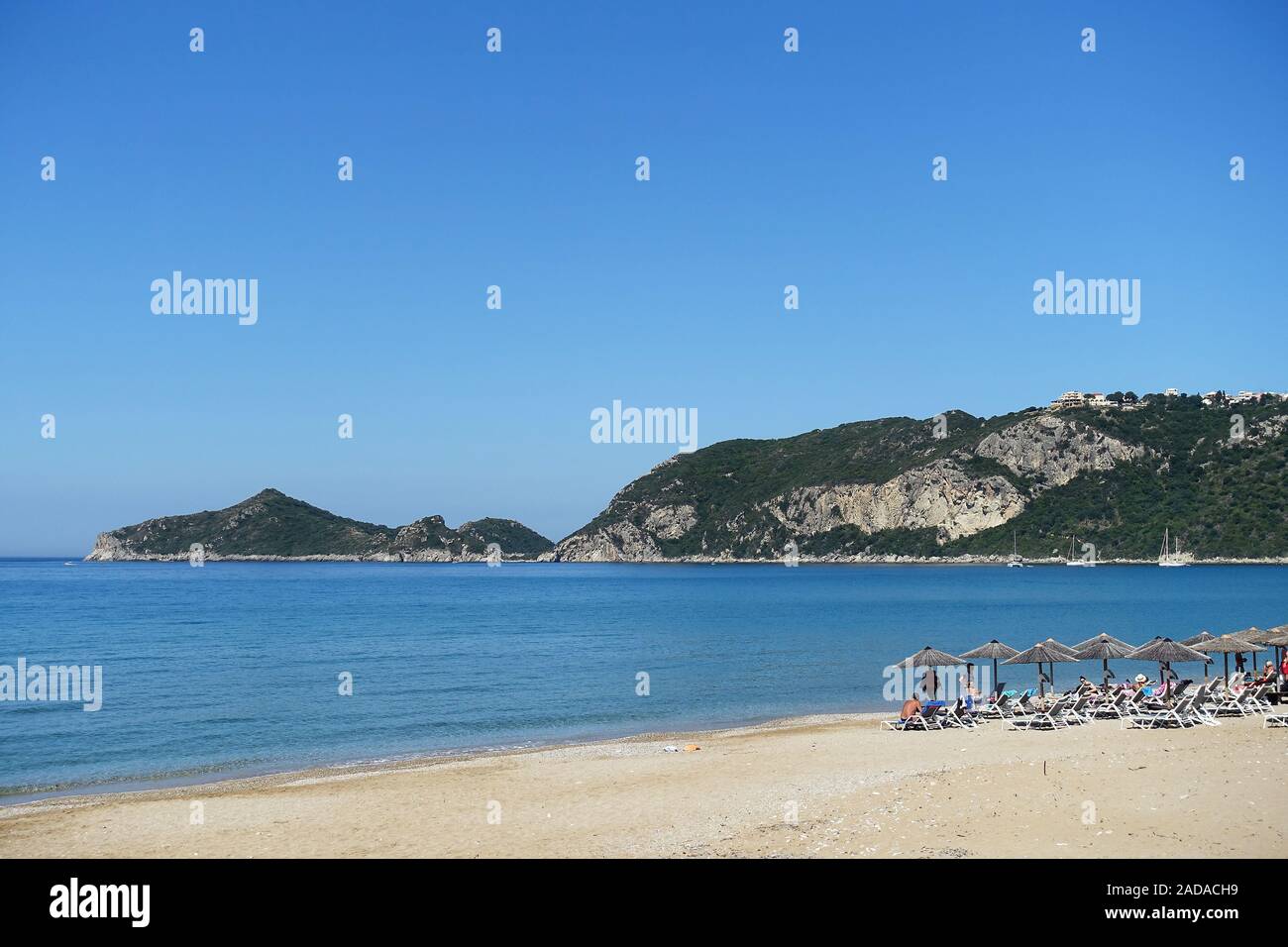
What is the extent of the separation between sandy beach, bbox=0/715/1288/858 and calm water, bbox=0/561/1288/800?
4.04m

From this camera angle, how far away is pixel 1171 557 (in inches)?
5605

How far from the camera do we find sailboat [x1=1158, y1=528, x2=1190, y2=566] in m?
140

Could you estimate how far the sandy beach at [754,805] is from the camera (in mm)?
11453

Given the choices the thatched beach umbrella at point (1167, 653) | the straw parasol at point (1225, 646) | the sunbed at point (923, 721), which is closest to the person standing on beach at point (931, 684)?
the sunbed at point (923, 721)

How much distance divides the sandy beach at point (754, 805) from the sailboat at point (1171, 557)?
5370 inches

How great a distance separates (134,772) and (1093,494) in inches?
6680

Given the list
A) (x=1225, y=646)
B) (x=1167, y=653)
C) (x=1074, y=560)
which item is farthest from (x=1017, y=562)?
(x=1167, y=653)

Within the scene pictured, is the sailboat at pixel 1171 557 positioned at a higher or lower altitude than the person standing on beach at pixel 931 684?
lower

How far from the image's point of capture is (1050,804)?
1284 cm

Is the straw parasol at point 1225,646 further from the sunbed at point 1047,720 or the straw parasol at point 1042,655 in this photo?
the sunbed at point 1047,720

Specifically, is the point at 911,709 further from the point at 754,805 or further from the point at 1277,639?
the point at 754,805

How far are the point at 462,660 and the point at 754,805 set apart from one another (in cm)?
2885
